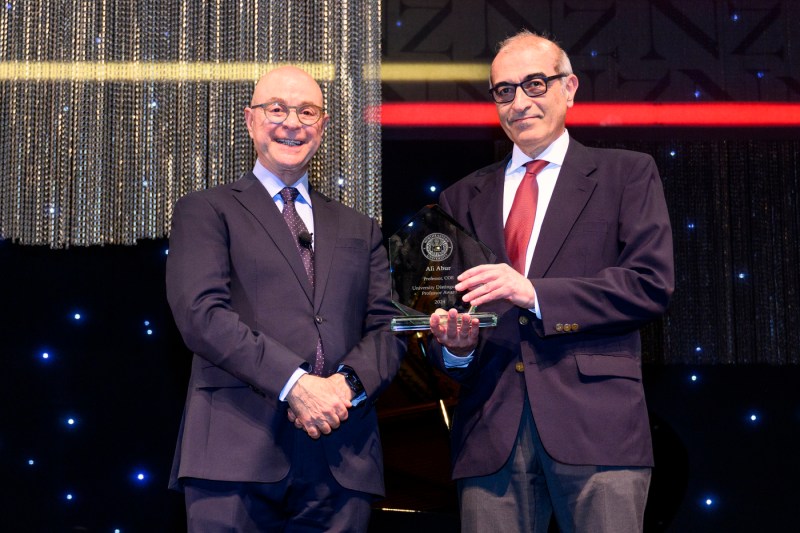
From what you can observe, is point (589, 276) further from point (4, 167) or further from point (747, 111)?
point (4, 167)

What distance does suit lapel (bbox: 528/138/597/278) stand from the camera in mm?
2268

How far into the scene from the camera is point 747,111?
13.2 feet

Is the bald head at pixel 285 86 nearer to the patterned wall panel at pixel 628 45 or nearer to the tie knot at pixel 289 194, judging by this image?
the tie knot at pixel 289 194

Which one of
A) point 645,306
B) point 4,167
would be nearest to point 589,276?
point 645,306

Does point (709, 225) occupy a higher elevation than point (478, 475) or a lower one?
higher

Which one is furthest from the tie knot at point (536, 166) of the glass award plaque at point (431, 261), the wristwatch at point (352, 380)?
the wristwatch at point (352, 380)

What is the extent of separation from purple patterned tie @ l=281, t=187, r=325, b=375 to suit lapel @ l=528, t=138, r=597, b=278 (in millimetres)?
549

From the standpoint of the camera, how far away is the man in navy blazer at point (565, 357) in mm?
2131

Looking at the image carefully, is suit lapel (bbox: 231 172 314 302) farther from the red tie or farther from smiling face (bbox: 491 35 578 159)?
smiling face (bbox: 491 35 578 159)

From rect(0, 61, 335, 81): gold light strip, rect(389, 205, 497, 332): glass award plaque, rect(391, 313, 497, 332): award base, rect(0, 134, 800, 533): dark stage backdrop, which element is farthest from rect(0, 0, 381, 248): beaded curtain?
rect(391, 313, 497, 332): award base

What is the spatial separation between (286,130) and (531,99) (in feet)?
2.13

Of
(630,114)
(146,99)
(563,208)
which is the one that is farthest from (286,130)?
(630,114)

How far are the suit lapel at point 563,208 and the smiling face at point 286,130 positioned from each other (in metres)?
0.67

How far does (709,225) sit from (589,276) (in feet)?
6.06
